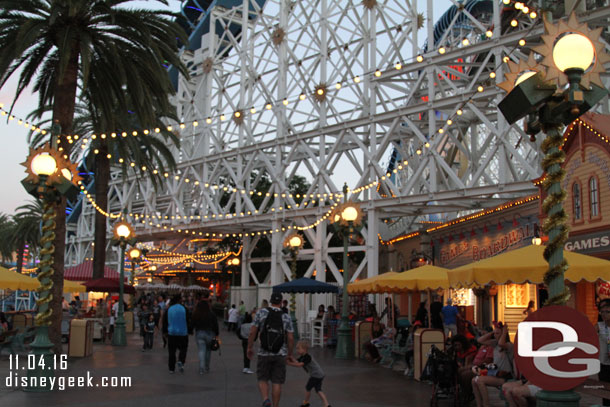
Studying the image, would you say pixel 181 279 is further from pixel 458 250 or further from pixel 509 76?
pixel 509 76

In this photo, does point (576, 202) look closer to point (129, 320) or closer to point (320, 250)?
point (320, 250)

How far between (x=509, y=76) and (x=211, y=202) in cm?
3389

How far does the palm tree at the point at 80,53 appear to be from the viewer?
59.0ft

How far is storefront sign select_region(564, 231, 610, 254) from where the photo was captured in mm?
17930

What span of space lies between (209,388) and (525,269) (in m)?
6.22

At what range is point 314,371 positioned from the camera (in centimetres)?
1074

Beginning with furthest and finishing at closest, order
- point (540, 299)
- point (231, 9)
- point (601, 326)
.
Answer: point (231, 9) < point (540, 299) < point (601, 326)

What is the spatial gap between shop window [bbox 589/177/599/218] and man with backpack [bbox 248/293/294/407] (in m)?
11.5

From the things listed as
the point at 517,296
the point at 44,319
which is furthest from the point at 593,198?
the point at 44,319

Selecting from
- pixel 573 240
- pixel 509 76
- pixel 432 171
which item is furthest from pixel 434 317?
pixel 509 76

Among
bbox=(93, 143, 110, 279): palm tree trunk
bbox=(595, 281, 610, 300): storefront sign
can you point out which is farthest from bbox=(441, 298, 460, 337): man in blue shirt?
bbox=(93, 143, 110, 279): palm tree trunk

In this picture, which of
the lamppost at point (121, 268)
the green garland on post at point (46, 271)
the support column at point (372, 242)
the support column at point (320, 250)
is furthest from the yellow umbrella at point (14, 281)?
the support column at point (320, 250)

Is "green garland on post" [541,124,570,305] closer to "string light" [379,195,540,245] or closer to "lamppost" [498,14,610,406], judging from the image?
"lamppost" [498,14,610,406]

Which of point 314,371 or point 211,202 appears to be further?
point 211,202
